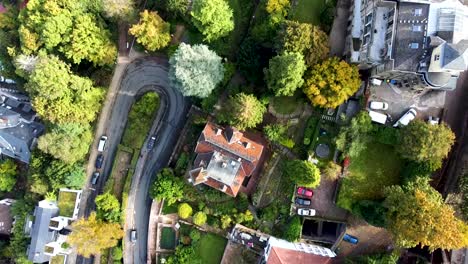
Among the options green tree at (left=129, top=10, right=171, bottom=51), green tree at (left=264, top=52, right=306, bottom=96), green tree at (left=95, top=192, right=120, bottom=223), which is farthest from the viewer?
green tree at (left=95, top=192, right=120, bottom=223)

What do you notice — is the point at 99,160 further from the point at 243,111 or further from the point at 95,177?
the point at 243,111

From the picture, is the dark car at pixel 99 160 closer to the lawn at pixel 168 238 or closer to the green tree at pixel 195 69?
the lawn at pixel 168 238

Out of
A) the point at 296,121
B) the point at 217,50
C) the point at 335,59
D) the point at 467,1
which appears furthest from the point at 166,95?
the point at 467,1

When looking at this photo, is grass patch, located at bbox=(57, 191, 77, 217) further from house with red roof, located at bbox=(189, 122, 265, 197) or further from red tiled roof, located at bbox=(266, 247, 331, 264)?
red tiled roof, located at bbox=(266, 247, 331, 264)

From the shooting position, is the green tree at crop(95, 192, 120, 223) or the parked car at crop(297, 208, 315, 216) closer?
the parked car at crop(297, 208, 315, 216)

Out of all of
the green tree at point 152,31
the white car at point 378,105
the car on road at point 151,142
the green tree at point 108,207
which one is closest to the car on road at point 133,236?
the green tree at point 108,207

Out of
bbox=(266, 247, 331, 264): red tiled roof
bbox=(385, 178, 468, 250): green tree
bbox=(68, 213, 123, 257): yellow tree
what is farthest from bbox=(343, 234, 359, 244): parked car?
bbox=(68, 213, 123, 257): yellow tree

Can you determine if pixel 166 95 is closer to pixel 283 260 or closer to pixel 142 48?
pixel 142 48
